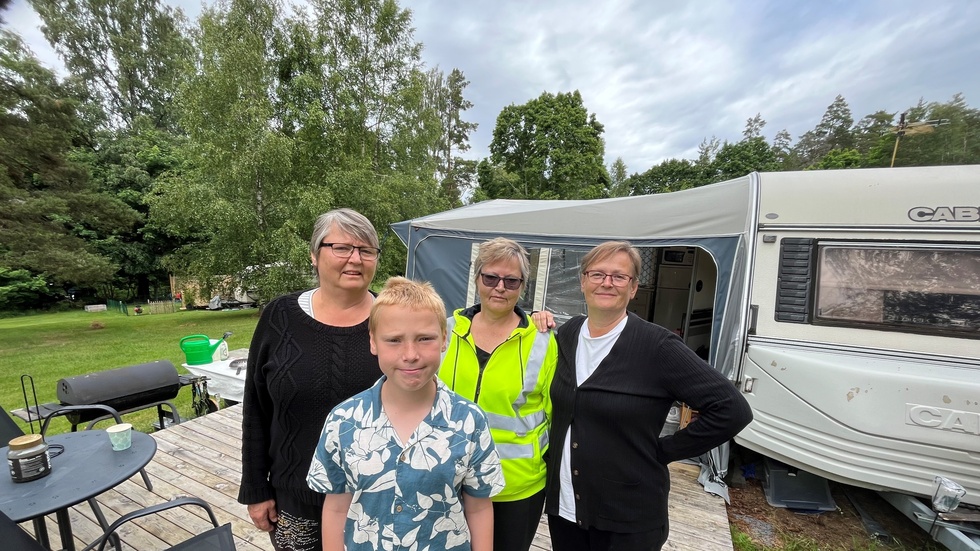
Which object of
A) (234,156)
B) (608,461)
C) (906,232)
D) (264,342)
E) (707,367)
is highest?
(234,156)

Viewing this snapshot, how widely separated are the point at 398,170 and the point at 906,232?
1117 cm

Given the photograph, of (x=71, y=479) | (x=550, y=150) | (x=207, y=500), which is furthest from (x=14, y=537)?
(x=550, y=150)

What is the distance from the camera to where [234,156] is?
29.8 ft

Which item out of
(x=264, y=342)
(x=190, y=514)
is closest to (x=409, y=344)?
(x=264, y=342)

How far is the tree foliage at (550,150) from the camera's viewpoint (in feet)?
61.9

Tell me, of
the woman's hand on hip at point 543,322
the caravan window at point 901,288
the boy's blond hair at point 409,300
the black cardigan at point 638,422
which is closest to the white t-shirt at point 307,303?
the boy's blond hair at point 409,300

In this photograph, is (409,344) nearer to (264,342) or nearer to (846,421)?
(264,342)

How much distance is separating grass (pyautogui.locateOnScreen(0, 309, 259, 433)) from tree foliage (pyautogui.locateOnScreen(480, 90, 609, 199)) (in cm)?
1381

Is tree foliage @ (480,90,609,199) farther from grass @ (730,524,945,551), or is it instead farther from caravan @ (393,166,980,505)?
grass @ (730,524,945,551)

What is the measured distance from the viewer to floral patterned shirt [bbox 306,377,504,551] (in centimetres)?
98

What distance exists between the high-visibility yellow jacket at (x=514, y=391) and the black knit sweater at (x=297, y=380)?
0.33 metres

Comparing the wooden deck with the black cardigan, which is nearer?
the black cardigan

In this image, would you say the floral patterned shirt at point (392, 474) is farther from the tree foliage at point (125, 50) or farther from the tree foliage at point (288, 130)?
the tree foliage at point (125, 50)

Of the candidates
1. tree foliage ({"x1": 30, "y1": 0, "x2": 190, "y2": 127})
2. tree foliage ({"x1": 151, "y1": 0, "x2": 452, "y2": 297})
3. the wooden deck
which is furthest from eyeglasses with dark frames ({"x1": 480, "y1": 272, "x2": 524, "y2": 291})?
tree foliage ({"x1": 30, "y1": 0, "x2": 190, "y2": 127})
